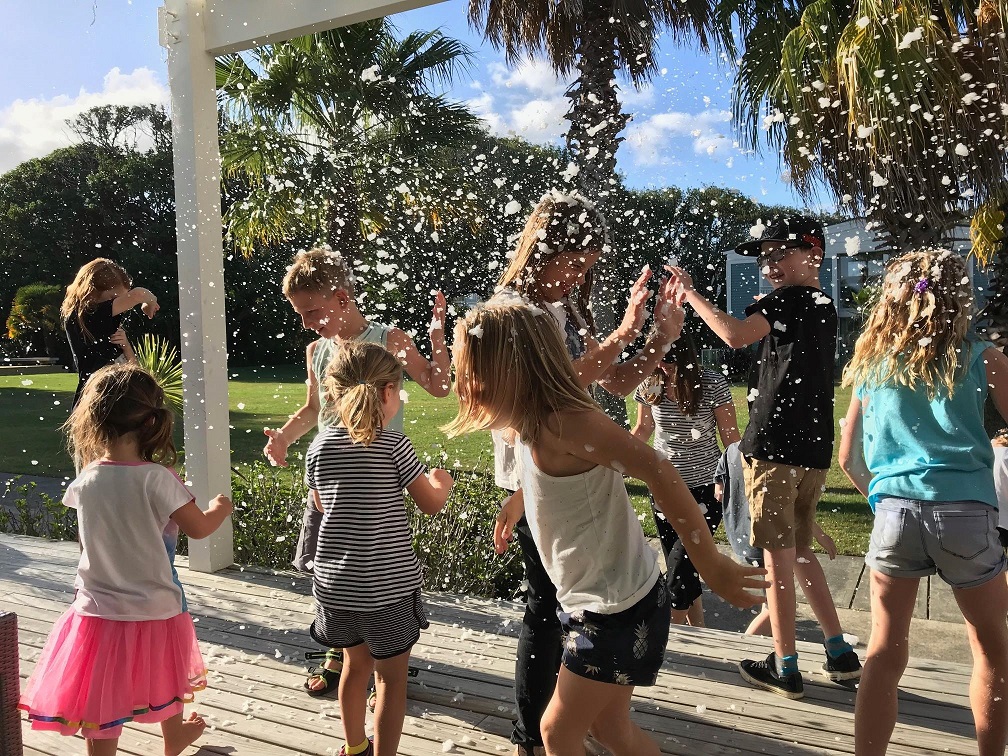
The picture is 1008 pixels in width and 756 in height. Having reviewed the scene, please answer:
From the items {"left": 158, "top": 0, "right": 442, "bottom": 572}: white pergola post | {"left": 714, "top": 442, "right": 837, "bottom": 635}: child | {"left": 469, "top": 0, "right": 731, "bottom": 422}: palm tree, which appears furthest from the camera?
{"left": 469, "top": 0, "right": 731, "bottom": 422}: palm tree

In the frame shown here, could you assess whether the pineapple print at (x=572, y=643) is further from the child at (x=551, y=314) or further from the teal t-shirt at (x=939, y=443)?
the teal t-shirt at (x=939, y=443)

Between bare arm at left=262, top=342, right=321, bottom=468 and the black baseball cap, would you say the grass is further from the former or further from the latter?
the black baseball cap

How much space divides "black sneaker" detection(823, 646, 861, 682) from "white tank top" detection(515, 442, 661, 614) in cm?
132

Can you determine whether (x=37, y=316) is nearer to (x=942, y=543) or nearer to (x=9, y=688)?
(x=9, y=688)

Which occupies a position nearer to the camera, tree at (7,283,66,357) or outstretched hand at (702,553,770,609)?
outstretched hand at (702,553,770,609)

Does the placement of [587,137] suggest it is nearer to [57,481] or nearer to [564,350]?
[564,350]

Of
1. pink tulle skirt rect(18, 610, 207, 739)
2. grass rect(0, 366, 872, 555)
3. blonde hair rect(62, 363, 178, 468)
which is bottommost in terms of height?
grass rect(0, 366, 872, 555)

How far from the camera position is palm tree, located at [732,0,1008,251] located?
5.12m

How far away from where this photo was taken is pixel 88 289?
3.40 m

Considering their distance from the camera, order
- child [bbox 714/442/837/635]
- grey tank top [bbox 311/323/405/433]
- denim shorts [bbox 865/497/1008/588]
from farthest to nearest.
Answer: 1. child [bbox 714/442/837/635]
2. grey tank top [bbox 311/323/405/433]
3. denim shorts [bbox 865/497/1008/588]

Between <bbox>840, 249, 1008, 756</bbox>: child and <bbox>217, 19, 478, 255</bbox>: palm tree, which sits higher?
<bbox>217, 19, 478, 255</bbox>: palm tree

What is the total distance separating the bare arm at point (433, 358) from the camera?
7.17 ft

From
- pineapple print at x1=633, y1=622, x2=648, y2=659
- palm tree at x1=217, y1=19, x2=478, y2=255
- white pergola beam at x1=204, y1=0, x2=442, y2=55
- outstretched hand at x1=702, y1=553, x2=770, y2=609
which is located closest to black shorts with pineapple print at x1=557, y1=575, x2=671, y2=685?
pineapple print at x1=633, y1=622, x2=648, y2=659

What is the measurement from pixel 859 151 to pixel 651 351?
4387 mm
